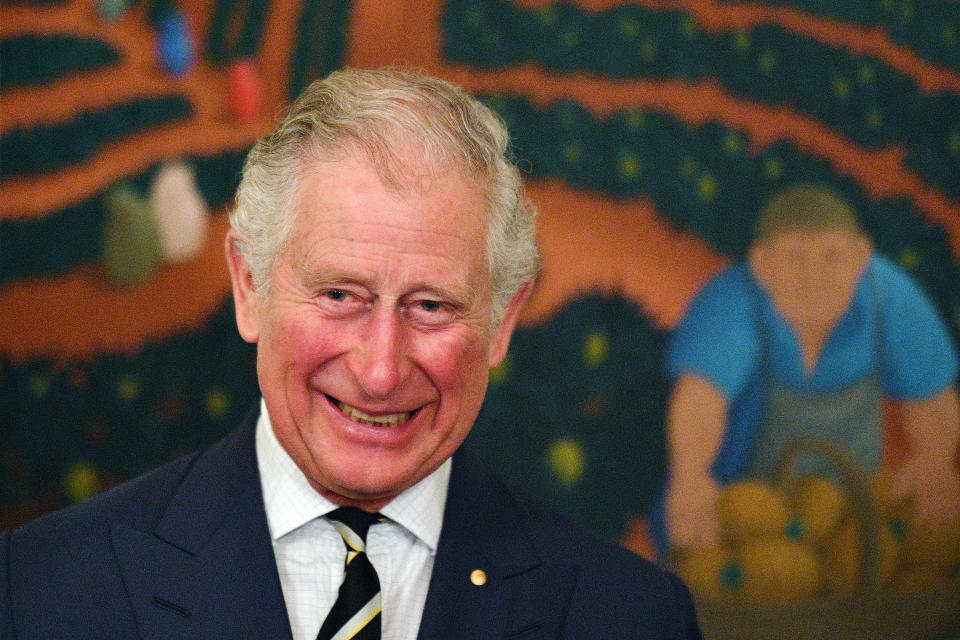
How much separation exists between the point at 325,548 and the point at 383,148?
690 millimetres

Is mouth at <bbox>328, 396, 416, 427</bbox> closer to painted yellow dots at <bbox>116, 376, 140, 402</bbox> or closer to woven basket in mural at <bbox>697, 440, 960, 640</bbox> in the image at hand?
painted yellow dots at <bbox>116, 376, 140, 402</bbox>

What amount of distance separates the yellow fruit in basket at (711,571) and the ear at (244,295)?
219 centimetres

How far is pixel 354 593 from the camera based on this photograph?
5.73 ft

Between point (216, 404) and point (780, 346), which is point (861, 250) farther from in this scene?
point (216, 404)

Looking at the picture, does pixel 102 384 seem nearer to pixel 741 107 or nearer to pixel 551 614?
pixel 551 614

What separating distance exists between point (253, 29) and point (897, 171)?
2.24 meters

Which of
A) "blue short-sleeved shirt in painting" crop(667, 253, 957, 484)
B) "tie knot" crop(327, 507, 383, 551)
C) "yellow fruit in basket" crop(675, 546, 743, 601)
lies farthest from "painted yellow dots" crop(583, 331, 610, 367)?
"tie knot" crop(327, 507, 383, 551)

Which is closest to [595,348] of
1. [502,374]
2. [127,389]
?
[502,374]

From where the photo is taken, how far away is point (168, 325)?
3.40m

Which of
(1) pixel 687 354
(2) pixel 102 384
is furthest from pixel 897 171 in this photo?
(2) pixel 102 384

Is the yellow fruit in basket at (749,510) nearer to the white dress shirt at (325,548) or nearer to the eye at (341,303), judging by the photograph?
the white dress shirt at (325,548)

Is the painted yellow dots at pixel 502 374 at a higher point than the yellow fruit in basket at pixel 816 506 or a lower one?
higher

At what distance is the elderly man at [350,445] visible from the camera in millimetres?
1659

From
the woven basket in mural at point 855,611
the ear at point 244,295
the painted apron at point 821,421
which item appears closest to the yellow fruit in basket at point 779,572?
the woven basket in mural at point 855,611
